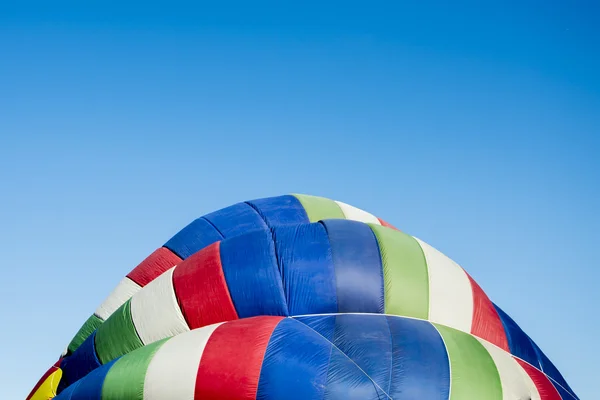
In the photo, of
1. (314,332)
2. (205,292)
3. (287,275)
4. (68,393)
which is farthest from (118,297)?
(314,332)

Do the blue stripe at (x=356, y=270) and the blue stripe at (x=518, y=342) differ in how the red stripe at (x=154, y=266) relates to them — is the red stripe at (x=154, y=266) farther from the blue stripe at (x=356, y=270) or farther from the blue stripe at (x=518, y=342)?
the blue stripe at (x=518, y=342)

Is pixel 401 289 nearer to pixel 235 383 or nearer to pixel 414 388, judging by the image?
pixel 414 388

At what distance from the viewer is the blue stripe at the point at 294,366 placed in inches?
276

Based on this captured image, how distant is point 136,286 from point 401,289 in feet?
11.1

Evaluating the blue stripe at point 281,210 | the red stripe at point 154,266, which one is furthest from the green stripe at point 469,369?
the red stripe at point 154,266

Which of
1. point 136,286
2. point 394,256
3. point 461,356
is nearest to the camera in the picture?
point 461,356

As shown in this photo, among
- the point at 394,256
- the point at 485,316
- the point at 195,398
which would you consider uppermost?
the point at 394,256

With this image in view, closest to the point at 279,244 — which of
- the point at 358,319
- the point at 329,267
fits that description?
the point at 329,267

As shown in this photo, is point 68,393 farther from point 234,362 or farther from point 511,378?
point 511,378

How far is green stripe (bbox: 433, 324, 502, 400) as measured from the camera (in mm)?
7348

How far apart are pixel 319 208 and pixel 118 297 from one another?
8.00ft

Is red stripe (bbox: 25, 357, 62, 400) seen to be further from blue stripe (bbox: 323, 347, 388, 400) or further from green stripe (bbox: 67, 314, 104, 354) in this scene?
blue stripe (bbox: 323, 347, 388, 400)

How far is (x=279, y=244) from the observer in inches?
318

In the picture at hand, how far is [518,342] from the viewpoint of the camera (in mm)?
8500
